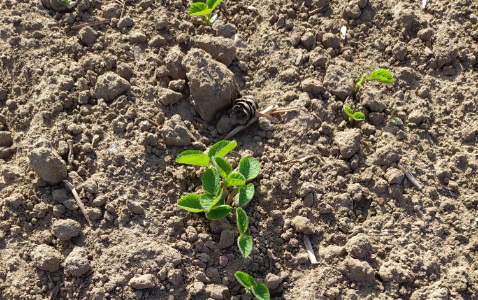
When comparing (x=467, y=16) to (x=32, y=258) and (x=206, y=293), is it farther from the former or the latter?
(x=32, y=258)

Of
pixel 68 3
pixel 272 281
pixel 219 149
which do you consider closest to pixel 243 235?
pixel 272 281

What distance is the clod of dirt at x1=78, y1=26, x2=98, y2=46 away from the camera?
270cm

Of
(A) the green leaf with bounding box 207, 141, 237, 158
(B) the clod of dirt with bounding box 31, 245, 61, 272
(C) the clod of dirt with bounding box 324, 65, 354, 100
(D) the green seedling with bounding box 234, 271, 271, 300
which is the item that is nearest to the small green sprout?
(C) the clod of dirt with bounding box 324, 65, 354, 100

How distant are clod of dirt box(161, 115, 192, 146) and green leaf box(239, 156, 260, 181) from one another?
1.22 ft

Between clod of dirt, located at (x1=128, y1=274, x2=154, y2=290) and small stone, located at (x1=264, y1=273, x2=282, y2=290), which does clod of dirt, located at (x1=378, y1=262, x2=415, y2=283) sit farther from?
clod of dirt, located at (x1=128, y1=274, x2=154, y2=290)

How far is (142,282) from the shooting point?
2076 millimetres

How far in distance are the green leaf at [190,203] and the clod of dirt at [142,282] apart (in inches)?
15.1

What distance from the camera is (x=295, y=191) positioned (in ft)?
7.82

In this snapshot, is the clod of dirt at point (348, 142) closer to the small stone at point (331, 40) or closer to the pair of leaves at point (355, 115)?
the pair of leaves at point (355, 115)

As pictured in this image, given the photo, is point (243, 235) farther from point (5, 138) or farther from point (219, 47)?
point (5, 138)

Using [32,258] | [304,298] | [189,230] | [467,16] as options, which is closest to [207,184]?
[189,230]

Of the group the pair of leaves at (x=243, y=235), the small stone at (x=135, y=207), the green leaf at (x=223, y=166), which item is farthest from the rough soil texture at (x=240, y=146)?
A: the green leaf at (x=223, y=166)

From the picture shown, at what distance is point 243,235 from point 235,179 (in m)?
0.29

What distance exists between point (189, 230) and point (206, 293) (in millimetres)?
329
